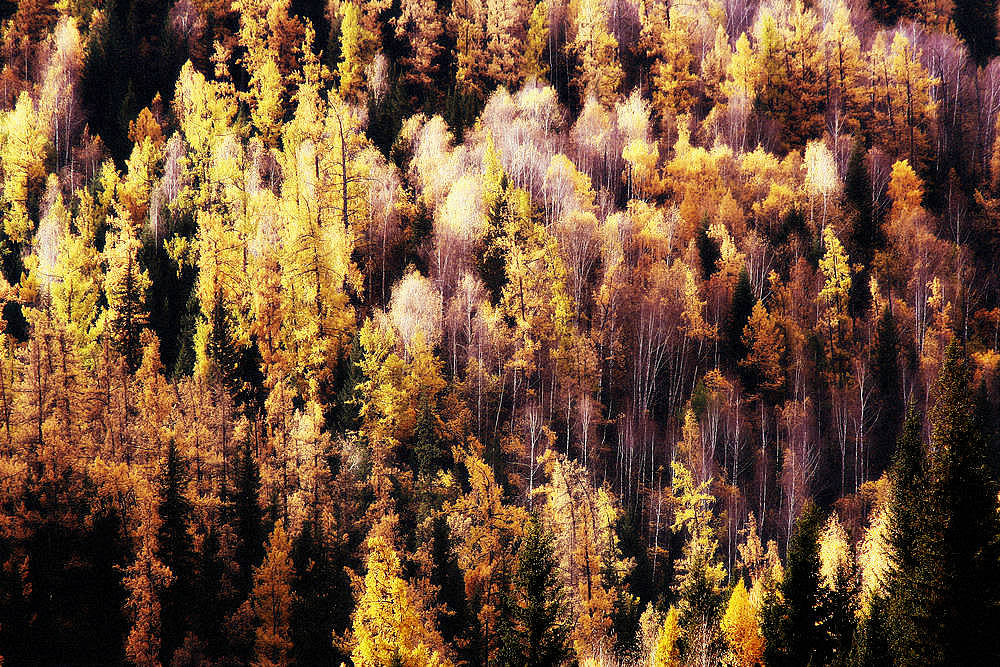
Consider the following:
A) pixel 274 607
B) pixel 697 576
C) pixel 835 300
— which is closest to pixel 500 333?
pixel 835 300

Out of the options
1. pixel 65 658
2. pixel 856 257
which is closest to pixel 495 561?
pixel 65 658

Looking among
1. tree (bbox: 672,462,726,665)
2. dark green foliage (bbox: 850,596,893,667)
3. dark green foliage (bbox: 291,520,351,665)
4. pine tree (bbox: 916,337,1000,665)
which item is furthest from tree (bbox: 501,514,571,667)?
dark green foliage (bbox: 291,520,351,665)

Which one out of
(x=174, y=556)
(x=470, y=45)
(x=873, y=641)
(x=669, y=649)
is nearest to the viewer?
(x=873, y=641)

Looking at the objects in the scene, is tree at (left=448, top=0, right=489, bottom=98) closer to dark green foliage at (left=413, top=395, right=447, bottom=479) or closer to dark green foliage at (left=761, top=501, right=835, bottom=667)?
dark green foliage at (left=413, top=395, right=447, bottom=479)

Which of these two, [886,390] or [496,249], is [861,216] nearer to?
[886,390]

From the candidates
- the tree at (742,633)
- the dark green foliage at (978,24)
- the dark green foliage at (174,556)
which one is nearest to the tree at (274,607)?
the dark green foliage at (174,556)

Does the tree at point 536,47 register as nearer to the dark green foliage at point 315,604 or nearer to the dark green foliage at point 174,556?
the dark green foliage at point 315,604
